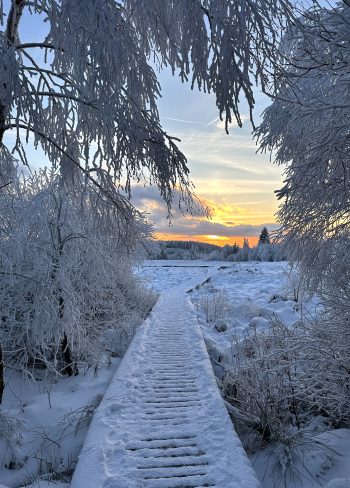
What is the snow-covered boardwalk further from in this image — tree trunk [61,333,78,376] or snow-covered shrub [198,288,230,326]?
snow-covered shrub [198,288,230,326]

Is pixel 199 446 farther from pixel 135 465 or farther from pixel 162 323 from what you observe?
pixel 162 323

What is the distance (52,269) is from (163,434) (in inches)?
141

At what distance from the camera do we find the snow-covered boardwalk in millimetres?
3342

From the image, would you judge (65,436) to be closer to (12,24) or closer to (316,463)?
(316,463)

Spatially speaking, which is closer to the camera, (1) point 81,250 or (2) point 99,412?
(2) point 99,412

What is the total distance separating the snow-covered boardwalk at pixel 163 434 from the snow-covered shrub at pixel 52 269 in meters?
1.20

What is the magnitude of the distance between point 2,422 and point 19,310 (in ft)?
7.36

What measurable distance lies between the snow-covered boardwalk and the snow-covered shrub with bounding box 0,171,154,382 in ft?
3.93

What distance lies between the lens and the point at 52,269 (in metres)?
6.64

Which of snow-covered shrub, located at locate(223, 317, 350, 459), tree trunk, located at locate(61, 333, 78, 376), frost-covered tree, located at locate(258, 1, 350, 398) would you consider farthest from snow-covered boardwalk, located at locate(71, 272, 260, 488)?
frost-covered tree, located at locate(258, 1, 350, 398)

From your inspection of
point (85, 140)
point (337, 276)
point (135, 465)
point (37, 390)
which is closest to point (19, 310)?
point (37, 390)

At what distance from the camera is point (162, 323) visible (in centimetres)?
1075

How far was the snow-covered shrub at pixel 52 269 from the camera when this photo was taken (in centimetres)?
574

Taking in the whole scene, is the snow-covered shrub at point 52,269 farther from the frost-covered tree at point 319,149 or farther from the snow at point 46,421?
the frost-covered tree at point 319,149
